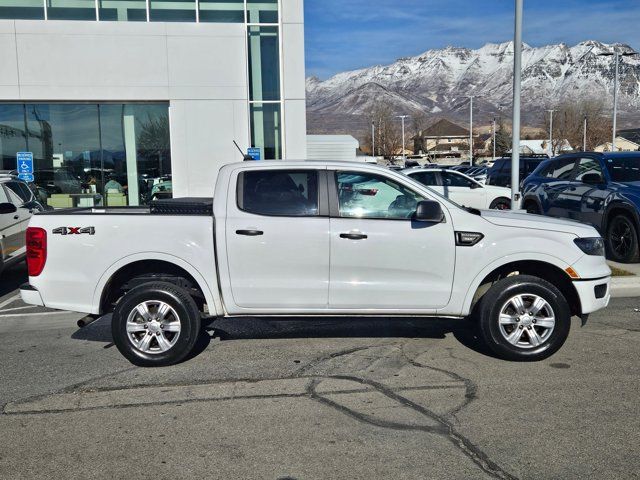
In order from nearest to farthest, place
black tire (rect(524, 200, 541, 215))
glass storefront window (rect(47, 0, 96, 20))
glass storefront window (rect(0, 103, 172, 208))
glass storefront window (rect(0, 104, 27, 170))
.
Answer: black tire (rect(524, 200, 541, 215)) → glass storefront window (rect(0, 104, 27, 170)) → glass storefront window (rect(0, 103, 172, 208)) → glass storefront window (rect(47, 0, 96, 20))

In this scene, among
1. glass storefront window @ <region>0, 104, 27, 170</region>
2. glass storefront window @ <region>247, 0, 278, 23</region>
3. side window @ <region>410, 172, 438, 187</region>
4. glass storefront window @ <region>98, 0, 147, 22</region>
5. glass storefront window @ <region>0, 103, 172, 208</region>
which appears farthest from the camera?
glass storefront window @ <region>247, 0, 278, 23</region>

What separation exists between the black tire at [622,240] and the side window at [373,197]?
6.16m

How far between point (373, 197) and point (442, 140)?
147092mm

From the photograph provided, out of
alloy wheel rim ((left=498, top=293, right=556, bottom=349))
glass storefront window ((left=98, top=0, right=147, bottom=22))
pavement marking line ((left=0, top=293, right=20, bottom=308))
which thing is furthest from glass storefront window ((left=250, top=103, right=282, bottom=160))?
alloy wheel rim ((left=498, top=293, right=556, bottom=349))

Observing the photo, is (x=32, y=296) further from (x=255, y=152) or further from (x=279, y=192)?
(x=255, y=152)

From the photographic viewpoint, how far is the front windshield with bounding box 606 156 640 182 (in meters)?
11.4

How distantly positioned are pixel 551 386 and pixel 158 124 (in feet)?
55.2

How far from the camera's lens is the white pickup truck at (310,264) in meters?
5.98

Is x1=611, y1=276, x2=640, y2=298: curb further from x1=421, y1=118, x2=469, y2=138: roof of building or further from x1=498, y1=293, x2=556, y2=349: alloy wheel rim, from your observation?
x1=421, y1=118, x2=469, y2=138: roof of building

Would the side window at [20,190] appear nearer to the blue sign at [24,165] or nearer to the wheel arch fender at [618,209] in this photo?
the blue sign at [24,165]

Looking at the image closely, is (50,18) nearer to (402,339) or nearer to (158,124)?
(158,124)

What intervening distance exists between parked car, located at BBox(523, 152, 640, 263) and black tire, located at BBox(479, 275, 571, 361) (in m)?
5.42

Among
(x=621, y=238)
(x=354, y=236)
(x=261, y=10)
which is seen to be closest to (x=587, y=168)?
(x=621, y=238)

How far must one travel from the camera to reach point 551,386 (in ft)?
17.7
